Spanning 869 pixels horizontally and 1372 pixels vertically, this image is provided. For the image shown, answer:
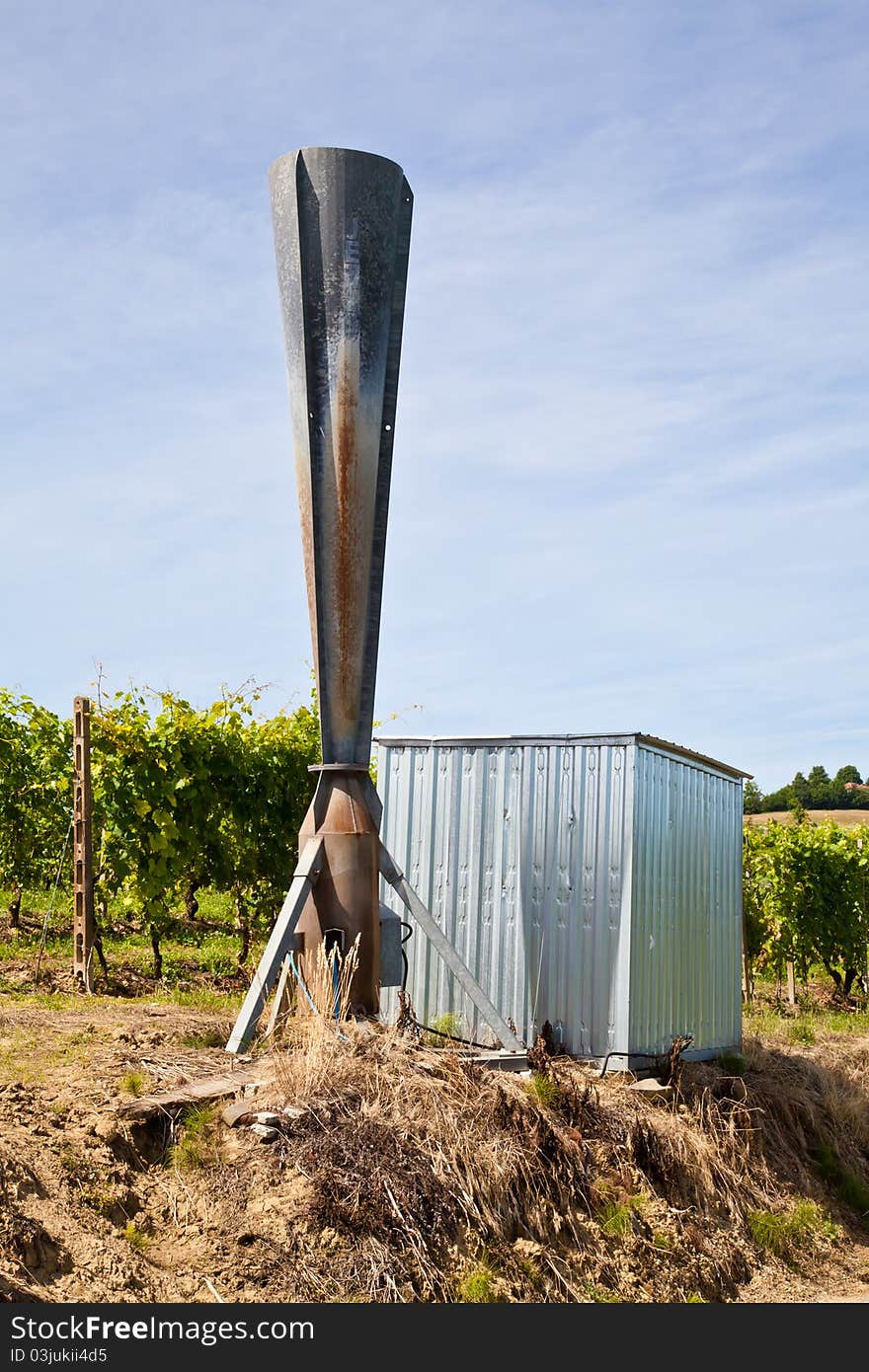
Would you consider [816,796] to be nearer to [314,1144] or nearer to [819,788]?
[819,788]

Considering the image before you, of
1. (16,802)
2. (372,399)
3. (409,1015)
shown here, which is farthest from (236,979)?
(372,399)

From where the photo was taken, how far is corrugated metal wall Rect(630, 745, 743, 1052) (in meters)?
9.05

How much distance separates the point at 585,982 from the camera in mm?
8961

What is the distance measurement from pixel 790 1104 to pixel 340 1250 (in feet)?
16.0

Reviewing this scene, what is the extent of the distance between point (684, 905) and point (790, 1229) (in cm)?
249

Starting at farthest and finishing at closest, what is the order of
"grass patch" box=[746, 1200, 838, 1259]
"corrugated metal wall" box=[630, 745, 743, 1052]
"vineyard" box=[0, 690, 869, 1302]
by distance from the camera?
1. "corrugated metal wall" box=[630, 745, 743, 1052]
2. "grass patch" box=[746, 1200, 838, 1259]
3. "vineyard" box=[0, 690, 869, 1302]

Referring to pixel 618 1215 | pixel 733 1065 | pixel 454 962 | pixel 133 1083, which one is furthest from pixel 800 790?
pixel 133 1083

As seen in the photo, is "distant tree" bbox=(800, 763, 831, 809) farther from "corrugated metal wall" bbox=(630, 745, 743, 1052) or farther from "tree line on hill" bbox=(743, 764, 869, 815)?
"corrugated metal wall" bbox=(630, 745, 743, 1052)

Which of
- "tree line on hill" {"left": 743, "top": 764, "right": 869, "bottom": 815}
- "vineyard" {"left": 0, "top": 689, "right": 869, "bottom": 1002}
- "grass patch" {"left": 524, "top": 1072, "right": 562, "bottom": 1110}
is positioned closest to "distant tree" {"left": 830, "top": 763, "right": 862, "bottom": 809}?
"tree line on hill" {"left": 743, "top": 764, "right": 869, "bottom": 815}

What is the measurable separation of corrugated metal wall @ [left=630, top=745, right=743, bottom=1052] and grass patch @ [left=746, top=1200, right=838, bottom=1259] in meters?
1.35

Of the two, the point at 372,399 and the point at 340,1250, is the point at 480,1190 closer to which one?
the point at 340,1250

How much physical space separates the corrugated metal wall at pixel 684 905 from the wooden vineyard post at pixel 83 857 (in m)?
4.17

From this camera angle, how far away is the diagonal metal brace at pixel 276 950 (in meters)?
7.54

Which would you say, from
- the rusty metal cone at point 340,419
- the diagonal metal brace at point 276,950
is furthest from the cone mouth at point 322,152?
the diagonal metal brace at point 276,950
